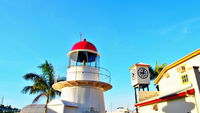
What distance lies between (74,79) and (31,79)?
4934 mm

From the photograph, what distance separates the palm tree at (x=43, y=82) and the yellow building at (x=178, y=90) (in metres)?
9.41

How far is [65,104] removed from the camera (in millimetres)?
13742

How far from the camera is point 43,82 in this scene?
683 inches

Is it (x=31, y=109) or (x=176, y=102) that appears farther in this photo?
(x=31, y=109)

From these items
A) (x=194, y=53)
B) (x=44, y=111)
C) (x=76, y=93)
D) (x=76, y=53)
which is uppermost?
(x=76, y=53)

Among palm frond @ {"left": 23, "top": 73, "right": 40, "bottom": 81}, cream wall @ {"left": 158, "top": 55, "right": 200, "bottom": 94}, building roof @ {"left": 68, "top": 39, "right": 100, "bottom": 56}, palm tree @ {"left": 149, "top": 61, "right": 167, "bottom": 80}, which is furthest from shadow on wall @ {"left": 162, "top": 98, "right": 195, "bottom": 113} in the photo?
palm tree @ {"left": 149, "top": 61, "right": 167, "bottom": 80}

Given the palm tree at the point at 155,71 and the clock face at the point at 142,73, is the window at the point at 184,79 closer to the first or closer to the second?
the clock face at the point at 142,73

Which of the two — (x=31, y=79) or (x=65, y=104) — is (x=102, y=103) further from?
(x=31, y=79)

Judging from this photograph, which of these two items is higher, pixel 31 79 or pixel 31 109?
pixel 31 79

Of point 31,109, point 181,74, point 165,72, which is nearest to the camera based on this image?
point 181,74

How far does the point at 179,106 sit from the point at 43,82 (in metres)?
12.9

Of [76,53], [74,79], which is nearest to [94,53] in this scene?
[76,53]

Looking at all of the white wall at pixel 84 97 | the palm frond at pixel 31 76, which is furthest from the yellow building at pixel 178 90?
the palm frond at pixel 31 76

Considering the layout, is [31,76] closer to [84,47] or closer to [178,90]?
[84,47]
